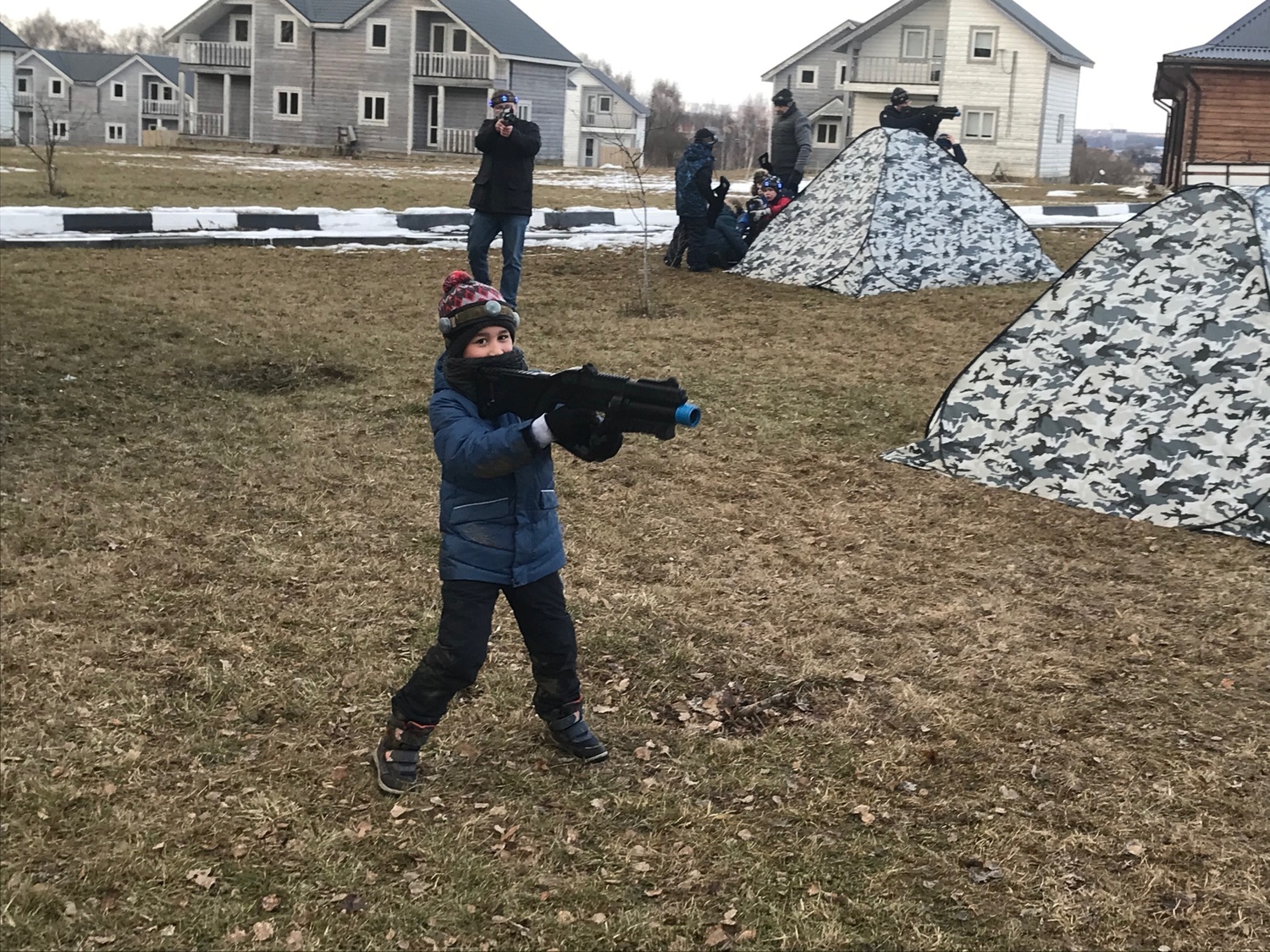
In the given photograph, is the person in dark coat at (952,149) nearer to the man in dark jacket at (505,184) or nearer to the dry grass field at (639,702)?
the man in dark jacket at (505,184)

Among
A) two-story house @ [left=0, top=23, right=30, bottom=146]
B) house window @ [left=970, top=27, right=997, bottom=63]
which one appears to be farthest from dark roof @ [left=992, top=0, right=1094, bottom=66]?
two-story house @ [left=0, top=23, right=30, bottom=146]

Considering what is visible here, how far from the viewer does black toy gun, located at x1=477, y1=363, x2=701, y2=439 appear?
341cm

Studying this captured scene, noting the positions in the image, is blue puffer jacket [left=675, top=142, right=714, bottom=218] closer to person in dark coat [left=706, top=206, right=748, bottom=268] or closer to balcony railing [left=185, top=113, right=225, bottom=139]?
person in dark coat [left=706, top=206, right=748, bottom=268]

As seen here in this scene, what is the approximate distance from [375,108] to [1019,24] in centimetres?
2417

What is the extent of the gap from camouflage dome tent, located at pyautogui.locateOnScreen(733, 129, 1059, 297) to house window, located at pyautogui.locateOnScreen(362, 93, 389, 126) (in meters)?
38.5

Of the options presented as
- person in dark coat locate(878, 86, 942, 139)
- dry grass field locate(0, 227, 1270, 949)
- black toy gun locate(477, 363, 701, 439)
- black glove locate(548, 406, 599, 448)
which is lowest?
dry grass field locate(0, 227, 1270, 949)

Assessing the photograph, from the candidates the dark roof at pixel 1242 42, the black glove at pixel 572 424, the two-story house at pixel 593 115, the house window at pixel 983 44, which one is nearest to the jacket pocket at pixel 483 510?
the black glove at pixel 572 424

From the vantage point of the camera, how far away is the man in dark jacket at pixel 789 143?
15352mm

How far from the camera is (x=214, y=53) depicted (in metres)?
51.9

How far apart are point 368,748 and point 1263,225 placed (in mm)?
5339

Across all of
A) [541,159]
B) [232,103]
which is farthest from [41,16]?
[541,159]

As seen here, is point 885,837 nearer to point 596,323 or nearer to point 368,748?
point 368,748

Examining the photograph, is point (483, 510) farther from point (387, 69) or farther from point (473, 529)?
point (387, 69)

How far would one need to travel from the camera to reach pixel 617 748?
4.41 metres
